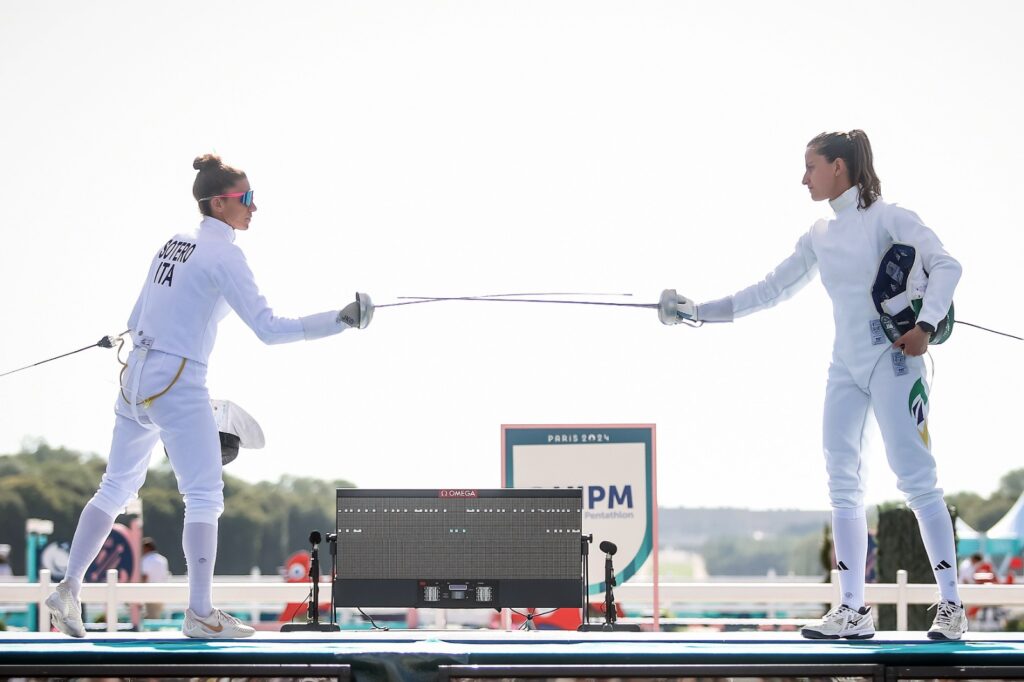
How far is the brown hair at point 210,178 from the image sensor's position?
15.1 feet

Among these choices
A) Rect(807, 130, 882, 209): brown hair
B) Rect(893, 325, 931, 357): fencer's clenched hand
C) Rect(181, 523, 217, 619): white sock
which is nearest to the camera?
Rect(893, 325, 931, 357): fencer's clenched hand

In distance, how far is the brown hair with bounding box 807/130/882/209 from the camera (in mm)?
4516

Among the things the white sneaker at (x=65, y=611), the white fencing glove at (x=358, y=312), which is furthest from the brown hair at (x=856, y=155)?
the white sneaker at (x=65, y=611)

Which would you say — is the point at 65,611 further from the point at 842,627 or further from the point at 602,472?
the point at 602,472

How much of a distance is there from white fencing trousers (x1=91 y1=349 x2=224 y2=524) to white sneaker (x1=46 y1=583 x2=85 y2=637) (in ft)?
1.16

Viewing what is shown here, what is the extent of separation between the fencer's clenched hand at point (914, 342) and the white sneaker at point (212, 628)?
8.87 ft

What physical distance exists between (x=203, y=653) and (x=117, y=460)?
116 centimetres

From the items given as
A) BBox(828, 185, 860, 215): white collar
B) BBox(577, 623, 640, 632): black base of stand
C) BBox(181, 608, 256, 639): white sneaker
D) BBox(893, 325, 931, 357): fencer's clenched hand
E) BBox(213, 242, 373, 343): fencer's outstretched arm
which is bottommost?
BBox(577, 623, 640, 632): black base of stand

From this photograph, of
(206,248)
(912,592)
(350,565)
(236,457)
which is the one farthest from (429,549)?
(912,592)

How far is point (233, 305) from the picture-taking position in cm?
442

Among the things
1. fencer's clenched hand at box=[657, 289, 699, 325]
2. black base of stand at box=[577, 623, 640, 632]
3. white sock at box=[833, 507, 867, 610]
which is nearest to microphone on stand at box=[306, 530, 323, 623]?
black base of stand at box=[577, 623, 640, 632]

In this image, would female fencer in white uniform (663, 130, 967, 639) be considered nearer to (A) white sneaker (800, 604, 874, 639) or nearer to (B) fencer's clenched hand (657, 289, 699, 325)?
(A) white sneaker (800, 604, 874, 639)

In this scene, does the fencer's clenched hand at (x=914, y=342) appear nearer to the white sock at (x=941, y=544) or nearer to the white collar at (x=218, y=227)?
the white sock at (x=941, y=544)

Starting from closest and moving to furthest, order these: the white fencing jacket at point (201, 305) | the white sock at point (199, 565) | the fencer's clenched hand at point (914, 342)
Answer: the fencer's clenched hand at point (914, 342) → the white sock at point (199, 565) → the white fencing jacket at point (201, 305)
